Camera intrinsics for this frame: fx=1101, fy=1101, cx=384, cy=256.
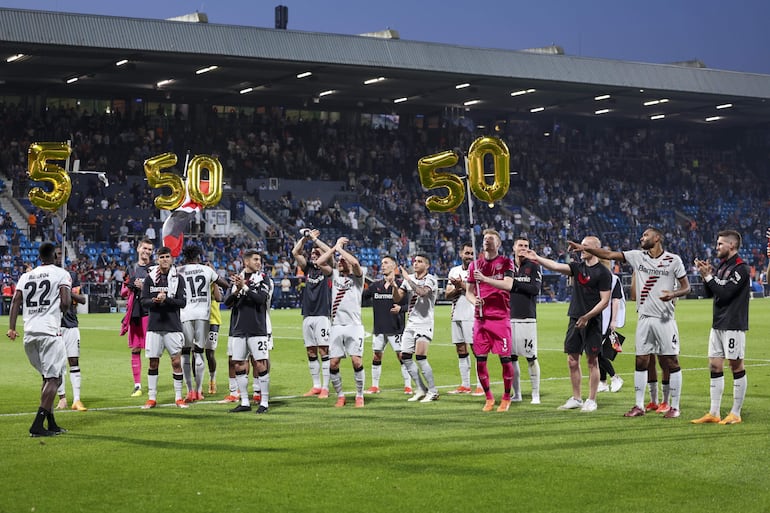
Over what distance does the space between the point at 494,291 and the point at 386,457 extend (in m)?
4.42

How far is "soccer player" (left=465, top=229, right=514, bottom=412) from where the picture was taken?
580 inches

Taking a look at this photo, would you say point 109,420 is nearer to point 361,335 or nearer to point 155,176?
point 361,335

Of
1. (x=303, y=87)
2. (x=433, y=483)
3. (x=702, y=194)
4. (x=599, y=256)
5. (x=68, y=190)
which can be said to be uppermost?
(x=303, y=87)

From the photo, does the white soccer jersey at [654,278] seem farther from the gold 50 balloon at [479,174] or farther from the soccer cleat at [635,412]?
the gold 50 balloon at [479,174]

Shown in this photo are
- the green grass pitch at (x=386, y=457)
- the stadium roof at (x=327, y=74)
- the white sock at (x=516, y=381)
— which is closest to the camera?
the green grass pitch at (x=386, y=457)

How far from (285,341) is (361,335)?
12.8m

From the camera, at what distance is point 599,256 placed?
43.5 ft

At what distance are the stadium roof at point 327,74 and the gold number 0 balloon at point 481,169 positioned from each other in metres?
31.8

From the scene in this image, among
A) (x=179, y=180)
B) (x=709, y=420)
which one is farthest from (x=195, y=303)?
(x=709, y=420)

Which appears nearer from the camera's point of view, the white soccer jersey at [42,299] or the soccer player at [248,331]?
the white soccer jersey at [42,299]

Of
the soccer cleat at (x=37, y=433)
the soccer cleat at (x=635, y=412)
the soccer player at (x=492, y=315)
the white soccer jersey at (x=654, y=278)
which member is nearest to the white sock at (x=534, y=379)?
the soccer player at (x=492, y=315)

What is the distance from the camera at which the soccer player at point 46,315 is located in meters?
13.0

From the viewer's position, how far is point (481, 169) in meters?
16.0

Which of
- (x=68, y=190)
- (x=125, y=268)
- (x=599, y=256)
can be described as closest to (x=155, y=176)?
(x=68, y=190)
